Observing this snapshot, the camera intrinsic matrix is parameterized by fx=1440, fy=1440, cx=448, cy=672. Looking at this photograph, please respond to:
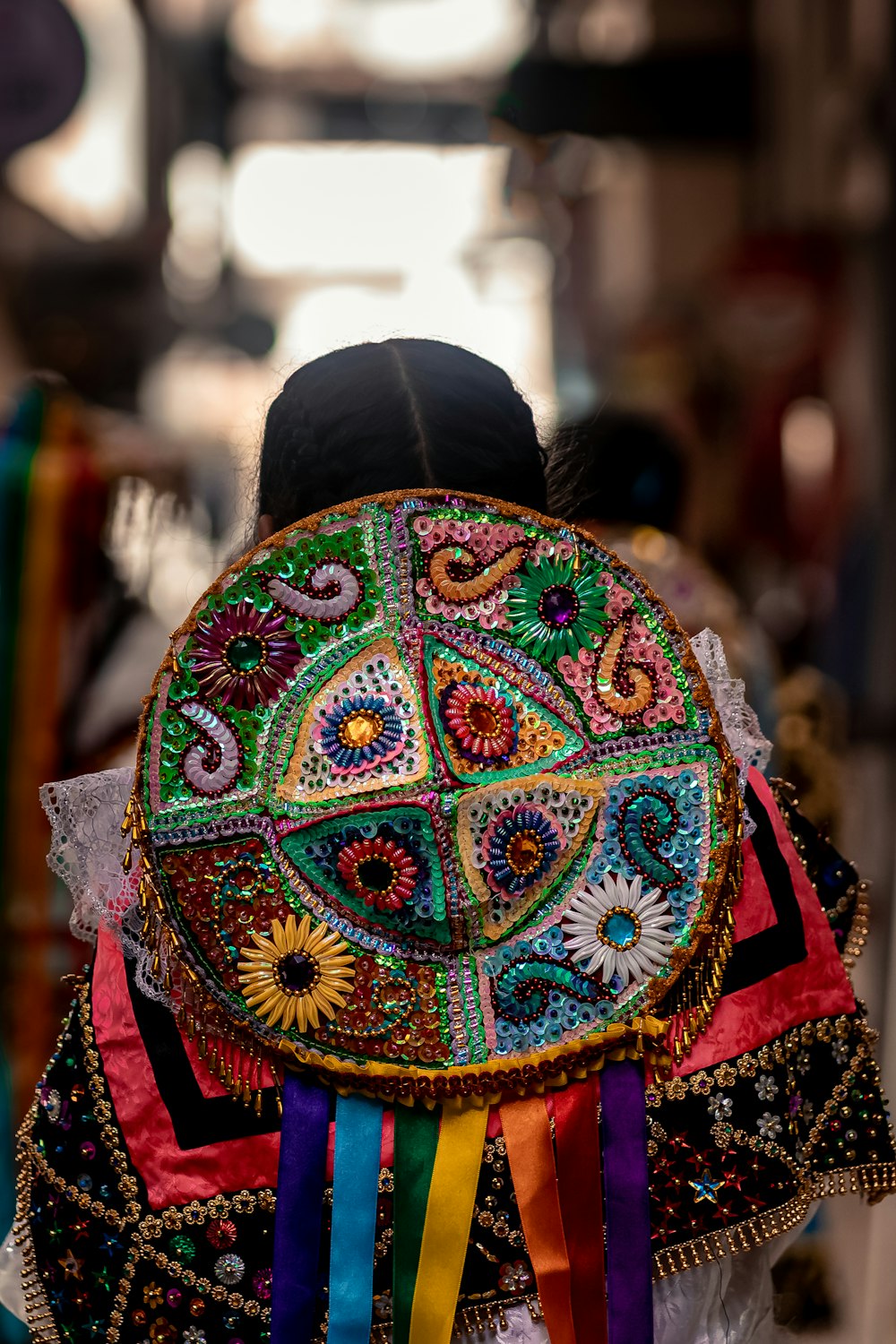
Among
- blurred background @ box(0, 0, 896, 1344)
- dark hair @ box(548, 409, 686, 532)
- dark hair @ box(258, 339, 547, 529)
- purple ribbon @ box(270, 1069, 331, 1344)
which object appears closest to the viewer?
purple ribbon @ box(270, 1069, 331, 1344)

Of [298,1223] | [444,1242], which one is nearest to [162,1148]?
[298,1223]

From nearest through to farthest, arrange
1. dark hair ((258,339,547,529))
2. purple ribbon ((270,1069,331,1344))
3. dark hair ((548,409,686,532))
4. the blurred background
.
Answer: purple ribbon ((270,1069,331,1344)) < dark hair ((258,339,547,529)) < the blurred background < dark hair ((548,409,686,532))

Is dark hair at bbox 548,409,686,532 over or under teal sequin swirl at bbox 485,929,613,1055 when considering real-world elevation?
over

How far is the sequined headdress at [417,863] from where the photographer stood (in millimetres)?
1259

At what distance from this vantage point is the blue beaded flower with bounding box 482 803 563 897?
4.17 ft

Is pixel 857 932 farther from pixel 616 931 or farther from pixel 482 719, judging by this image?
pixel 482 719

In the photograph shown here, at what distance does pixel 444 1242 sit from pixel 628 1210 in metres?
0.17

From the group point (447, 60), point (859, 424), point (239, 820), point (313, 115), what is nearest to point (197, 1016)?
point (239, 820)

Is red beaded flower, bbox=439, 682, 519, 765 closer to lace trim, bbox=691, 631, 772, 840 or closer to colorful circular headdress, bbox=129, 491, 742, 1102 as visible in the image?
colorful circular headdress, bbox=129, 491, 742, 1102

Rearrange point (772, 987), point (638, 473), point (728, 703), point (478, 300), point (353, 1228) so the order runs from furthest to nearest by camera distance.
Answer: point (478, 300) < point (638, 473) < point (728, 703) < point (772, 987) < point (353, 1228)

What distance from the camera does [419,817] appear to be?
125 cm

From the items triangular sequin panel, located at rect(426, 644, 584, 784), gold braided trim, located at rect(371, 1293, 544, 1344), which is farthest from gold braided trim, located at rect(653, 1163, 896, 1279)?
triangular sequin panel, located at rect(426, 644, 584, 784)

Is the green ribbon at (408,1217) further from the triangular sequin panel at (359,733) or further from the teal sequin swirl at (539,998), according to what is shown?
the triangular sequin panel at (359,733)

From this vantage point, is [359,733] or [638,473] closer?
[359,733]
